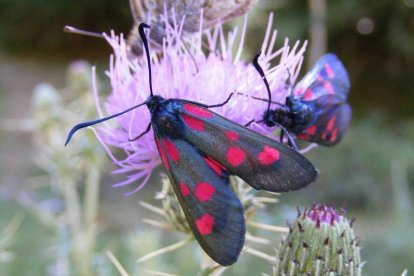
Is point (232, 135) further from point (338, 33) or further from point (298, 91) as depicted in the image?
point (338, 33)

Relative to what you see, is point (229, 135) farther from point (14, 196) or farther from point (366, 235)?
point (14, 196)

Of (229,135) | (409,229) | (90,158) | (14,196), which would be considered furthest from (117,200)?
(229,135)

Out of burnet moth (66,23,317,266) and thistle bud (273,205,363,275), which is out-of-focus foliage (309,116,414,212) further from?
burnet moth (66,23,317,266)

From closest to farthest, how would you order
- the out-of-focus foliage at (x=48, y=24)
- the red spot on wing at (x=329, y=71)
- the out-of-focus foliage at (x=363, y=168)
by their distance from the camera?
the red spot on wing at (x=329, y=71)
the out-of-focus foliage at (x=363, y=168)
the out-of-focus foliage at (x=48, y=24)

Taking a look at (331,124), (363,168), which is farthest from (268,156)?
(363,168)

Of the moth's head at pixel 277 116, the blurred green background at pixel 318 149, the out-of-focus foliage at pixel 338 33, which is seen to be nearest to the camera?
the moth's head at pixel 277 116

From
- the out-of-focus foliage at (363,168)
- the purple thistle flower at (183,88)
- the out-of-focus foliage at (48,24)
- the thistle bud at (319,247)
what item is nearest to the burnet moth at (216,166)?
the purple thistle flower at (183,88)

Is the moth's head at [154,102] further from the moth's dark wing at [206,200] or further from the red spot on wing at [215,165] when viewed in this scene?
the red spot on wing at [215,165]
